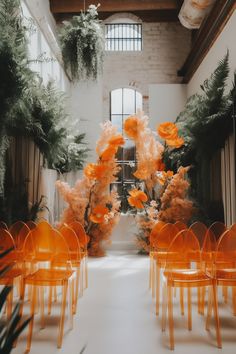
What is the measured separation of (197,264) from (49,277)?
1.37 metres

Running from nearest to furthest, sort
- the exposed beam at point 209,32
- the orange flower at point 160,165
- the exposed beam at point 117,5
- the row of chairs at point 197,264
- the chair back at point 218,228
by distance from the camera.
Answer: the row of chairs at point 197,264 → the chair back at point 218,228 → the exposed beam at point 209,32 → the orange flower at point 160,165 → the exposed beam at point 117,5

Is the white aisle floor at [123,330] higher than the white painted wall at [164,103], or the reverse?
the white painted wall at [164,103]

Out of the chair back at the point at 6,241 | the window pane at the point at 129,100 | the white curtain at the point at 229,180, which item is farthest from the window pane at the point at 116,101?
the chair back at the point at 6,241

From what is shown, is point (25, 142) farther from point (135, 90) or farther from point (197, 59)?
point (135, 90)

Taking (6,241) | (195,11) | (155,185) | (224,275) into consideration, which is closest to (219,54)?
(195,11)

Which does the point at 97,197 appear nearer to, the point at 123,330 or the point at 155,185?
the point at 155,185

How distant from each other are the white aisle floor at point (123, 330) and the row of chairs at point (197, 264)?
0.35 feet

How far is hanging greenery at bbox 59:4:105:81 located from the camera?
21.8 ft

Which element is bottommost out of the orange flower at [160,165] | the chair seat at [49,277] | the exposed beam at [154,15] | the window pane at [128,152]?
the chair seat at [49,277]

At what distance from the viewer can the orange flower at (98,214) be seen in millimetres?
6574

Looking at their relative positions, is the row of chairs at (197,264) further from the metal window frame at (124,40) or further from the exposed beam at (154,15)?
the exposed beam at (154,15)

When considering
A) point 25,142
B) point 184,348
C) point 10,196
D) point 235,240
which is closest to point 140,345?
point 184,348

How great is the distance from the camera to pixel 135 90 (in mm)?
10391

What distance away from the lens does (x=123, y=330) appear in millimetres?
2990
